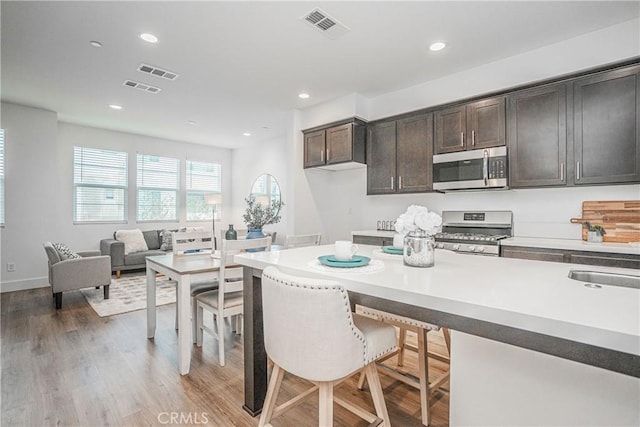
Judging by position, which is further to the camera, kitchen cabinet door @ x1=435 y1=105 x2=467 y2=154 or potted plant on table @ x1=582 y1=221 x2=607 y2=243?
kitchen cabinet door @ x1=435 y1=105 x2=467 y2=154

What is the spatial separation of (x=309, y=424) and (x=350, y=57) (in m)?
3.10

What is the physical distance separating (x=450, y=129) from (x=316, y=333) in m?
3.11

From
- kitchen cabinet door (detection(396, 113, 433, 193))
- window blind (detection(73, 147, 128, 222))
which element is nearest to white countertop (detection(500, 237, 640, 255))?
kitchen cabinet door (detection(396, 113, 433, 193))

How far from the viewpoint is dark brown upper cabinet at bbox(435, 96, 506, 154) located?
10.4 feet

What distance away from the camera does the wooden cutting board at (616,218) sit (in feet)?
8.63

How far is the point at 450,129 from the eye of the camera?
3504 millimetres

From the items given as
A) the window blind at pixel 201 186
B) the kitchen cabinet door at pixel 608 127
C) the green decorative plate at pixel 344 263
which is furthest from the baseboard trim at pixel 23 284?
the kitchen cabinet door at pixel 608 127

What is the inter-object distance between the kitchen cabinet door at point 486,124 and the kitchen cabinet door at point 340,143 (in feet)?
4.64

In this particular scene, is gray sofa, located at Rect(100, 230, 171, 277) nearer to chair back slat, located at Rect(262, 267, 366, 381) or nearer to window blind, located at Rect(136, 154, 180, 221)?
window blind, located at Rect(136, 154, 180, 221)

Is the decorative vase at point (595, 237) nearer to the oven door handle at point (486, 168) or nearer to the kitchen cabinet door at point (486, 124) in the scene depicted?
the oven door handle at point (486, 168)

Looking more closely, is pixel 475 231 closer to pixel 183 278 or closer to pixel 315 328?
pixel 315 328

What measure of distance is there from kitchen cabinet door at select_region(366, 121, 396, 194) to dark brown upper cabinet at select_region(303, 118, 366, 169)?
4.9 inches

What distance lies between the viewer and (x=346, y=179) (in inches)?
191

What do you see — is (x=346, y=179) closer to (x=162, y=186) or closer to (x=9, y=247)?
(x=162, y=186)
